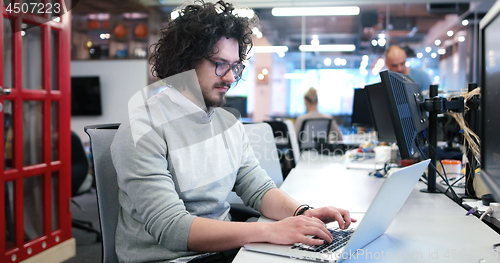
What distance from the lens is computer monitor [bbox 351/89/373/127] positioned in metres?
2.69

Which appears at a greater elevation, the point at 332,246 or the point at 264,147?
the point at 264,147

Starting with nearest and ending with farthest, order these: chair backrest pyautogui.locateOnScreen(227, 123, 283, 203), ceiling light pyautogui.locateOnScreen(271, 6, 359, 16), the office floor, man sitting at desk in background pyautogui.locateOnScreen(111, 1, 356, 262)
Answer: man sitting at desk in background pyautogui.locateOnScreen(111, 1, 356, 262) → chair backrest pyautogui.locateOnScreen(227, 123, 283, 203) → the office floor → ceiling light pyautogui.locateOnScreen(271, 6, 359, 16)

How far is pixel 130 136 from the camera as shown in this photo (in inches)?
40.4

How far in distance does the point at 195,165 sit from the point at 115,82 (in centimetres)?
519

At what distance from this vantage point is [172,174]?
110cm

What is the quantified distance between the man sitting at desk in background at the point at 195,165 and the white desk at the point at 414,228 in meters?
0.13

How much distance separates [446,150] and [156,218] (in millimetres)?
1872

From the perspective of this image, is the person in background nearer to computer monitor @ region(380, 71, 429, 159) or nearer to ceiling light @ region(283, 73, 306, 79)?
ceiling light @ region(283, 73, 306, 79)

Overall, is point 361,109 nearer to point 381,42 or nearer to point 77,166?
point 77,166

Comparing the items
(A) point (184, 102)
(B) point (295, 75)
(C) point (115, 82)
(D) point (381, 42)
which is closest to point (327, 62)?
(B) point (295, 75)

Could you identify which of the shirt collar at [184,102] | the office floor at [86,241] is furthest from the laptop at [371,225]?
the office floor at [86,241]

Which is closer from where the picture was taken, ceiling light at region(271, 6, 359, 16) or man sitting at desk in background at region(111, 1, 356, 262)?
man sitting at desk in background at region(111, 1, 356, 262)

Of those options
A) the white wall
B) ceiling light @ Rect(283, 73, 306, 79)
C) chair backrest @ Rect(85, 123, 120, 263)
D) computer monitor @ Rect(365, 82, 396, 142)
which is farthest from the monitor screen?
chair backrest @ Rect(85, 123, 120, 263)

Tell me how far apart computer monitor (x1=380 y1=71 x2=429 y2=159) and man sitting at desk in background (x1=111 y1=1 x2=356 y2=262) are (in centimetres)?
31
